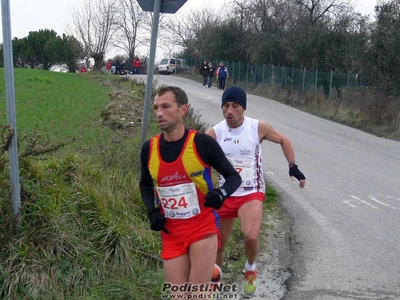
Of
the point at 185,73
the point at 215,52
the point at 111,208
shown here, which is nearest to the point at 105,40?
the point at 215,52

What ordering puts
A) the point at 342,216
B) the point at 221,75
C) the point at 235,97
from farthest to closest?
the point at 221,75, the point at 342,216, the point at 235,97

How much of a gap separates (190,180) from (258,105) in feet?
79.1

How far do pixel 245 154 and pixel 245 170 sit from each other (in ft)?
0.53

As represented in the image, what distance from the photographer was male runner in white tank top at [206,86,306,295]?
5.58m

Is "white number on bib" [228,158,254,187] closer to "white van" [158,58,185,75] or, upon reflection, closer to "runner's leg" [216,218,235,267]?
"runner's leg" [216,218,235,267]

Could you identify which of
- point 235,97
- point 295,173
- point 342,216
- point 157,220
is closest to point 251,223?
point 295,173

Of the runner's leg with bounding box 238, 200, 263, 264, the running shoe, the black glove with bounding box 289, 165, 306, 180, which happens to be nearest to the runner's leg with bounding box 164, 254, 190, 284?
the runner's leg with bounding box 238, 200, 263, 264

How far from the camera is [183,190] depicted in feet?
14.4

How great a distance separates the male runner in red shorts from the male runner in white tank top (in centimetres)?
113

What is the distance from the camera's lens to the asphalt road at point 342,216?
6164 millimetres

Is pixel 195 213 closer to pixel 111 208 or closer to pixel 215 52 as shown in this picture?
pixel 111 208

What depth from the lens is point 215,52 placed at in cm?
4875

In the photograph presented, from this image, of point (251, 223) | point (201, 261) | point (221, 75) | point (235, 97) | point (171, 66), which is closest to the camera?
point (201, 261)

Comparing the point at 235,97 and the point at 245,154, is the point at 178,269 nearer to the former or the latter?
the point at 245,154
